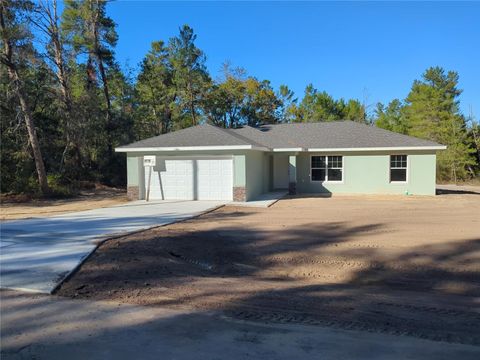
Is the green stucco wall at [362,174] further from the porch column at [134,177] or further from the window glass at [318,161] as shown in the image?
the window glass at [318,161]

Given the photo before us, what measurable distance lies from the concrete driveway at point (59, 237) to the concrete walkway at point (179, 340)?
4.38 ft

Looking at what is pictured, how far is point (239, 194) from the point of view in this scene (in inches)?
647

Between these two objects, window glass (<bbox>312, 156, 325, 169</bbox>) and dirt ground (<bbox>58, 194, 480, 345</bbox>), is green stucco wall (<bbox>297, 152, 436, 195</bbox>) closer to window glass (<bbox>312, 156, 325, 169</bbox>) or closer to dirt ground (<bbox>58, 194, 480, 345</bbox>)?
window glass (<bbox>312, 156, 325, 169</bbox>)

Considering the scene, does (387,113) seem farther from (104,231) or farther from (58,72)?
(104,231)

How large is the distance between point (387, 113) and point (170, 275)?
47.5 m

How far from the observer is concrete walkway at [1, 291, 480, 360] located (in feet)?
11.2

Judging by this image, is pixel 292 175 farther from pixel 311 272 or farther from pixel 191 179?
pixel 311 272

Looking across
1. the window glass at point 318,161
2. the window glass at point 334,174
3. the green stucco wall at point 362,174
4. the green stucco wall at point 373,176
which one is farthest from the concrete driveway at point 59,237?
the window glass at point 334,174

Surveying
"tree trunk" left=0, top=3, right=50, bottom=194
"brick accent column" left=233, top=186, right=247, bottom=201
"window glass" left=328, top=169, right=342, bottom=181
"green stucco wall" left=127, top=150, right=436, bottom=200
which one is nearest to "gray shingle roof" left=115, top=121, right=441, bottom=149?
"green stucco wall" left=127, top=150, right=436, bottom=200

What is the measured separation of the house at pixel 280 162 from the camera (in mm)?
17047

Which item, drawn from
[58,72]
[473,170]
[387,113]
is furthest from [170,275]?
[387,113]

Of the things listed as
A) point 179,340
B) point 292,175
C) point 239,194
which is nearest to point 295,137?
point 292,175

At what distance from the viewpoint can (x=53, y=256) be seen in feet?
22.7

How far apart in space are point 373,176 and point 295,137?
508 cm
